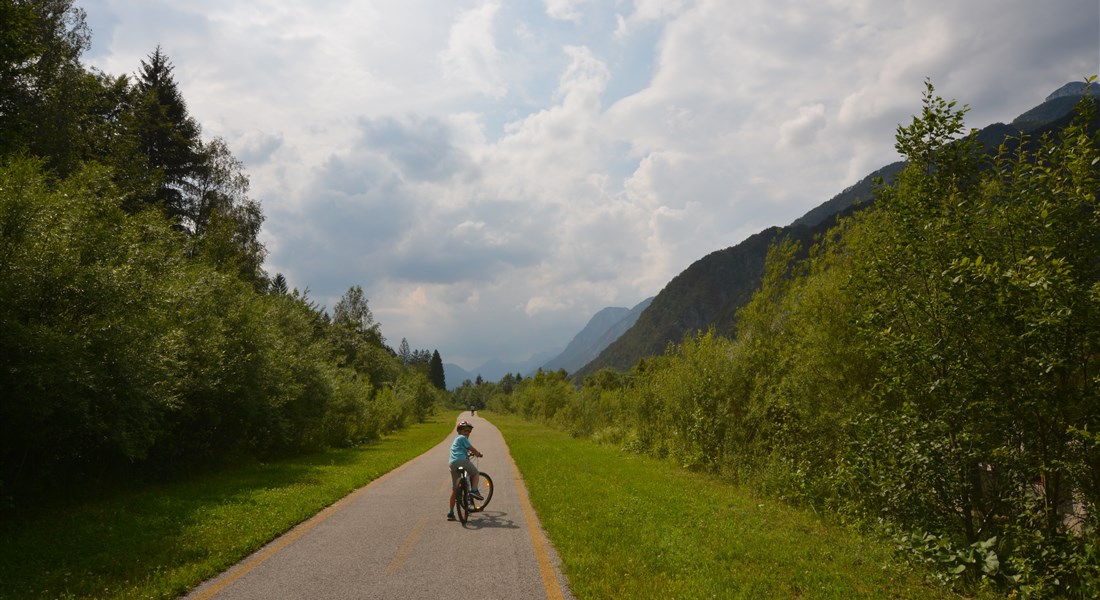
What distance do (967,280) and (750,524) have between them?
6134 mm

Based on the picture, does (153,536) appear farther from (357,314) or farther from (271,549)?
(357,314)

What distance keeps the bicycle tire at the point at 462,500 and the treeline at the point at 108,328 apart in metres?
6.72

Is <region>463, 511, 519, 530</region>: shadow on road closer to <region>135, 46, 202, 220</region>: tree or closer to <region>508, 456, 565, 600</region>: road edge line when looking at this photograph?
<region>508, 456, 565, 600</region>: road edge line

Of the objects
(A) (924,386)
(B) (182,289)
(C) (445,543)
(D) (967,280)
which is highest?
(B) (182,289)

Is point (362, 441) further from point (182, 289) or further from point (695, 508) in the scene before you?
point (695, 508)

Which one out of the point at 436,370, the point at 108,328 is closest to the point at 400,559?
the point at 108,328

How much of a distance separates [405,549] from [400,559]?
0.58 metres

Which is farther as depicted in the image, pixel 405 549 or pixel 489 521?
pixel 489 521

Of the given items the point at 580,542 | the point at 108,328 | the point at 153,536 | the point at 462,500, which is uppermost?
the point at 108,328

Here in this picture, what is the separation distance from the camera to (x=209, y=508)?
37.1ft

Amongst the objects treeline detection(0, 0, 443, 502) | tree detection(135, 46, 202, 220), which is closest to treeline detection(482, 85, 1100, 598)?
treeline detection(0, 0, 443, 502)

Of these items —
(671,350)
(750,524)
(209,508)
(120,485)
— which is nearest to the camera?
(750,524)

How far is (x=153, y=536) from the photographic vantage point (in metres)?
8.90

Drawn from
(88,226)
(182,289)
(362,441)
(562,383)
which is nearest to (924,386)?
(88,226)
